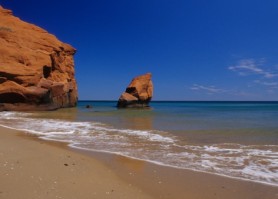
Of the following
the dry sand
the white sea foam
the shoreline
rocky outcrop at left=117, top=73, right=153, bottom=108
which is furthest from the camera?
rocky outcrop at left=117, top=73, right=153, bottom=108

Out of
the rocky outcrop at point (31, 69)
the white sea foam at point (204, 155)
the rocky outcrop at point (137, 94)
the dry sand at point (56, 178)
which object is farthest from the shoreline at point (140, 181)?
the rocky outcrop at point (137, 94)

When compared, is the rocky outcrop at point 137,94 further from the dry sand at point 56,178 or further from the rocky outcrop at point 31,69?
the dry sand at point 56,178

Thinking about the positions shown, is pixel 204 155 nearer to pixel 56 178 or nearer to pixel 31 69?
pixel 56 178

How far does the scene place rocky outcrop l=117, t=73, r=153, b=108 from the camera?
→ 51125mm

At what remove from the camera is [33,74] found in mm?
34656

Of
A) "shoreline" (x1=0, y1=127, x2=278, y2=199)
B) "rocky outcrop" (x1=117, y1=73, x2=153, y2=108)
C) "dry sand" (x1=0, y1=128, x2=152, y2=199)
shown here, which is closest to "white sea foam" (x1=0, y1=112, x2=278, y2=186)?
"shoreline" (x1=0, y1=127, x2=278, y2=199)

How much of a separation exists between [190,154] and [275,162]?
2.36 meters

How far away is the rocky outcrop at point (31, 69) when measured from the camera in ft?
107

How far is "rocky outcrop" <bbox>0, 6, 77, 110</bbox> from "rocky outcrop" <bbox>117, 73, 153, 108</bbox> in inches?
342

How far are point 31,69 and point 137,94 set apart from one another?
809 inches

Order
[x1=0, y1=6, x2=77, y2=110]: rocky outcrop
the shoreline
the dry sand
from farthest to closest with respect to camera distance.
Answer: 1. [x1=0, y1=6, x2=77, y2=110]: rocky outcrop
2. the shoreline
3. the dry sand

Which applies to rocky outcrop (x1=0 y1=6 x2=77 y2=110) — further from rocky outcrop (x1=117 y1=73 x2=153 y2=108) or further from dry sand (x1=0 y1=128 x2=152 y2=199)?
dry sand (x1=0 y1=128 x2=152 y2=199)

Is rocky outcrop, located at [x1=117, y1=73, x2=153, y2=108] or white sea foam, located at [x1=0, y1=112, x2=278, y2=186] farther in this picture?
rocky outcrop, located at [x1=117, y1=73, x2=153, y2=108]

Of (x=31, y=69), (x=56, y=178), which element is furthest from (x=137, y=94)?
(x=56, y=178)
